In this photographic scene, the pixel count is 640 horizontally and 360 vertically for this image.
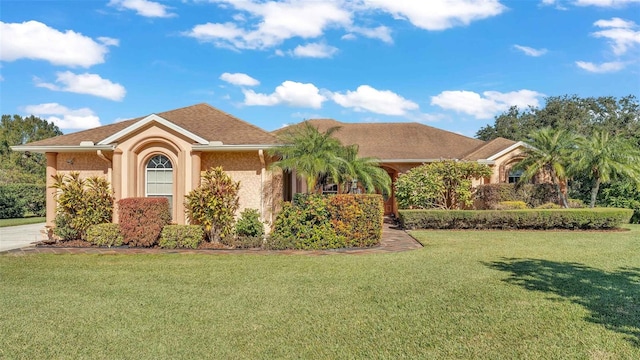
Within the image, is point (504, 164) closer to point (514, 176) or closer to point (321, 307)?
point (514, 176)

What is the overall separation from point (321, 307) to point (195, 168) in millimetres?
8563

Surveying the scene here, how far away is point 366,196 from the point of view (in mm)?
12625

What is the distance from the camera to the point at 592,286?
7.43 m

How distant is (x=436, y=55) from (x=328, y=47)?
5.86 meters

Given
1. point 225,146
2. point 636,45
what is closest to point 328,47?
point 225,146

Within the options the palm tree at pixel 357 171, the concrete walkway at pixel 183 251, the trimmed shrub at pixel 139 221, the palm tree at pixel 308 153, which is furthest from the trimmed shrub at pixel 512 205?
the trimmed shrub at pixel 139 221

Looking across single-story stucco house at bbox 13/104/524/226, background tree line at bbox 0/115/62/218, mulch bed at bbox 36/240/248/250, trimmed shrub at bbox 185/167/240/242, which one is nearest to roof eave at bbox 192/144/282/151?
single-story stucco house at bbox 13/104/524/226

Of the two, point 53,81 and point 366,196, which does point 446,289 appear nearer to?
point 366,196

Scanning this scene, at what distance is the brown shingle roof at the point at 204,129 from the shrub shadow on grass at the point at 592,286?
8.55 m

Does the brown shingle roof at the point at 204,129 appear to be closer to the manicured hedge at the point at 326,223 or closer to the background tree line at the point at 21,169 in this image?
the manicured hedge at the point at 326,223

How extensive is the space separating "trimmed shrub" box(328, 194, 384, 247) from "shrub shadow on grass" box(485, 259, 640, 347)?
3897 millimetres

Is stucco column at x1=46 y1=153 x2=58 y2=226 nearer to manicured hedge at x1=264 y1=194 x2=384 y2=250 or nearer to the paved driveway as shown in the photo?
the paved driveway

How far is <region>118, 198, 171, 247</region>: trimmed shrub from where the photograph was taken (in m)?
12.1

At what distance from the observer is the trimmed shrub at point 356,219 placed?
12258 mm
